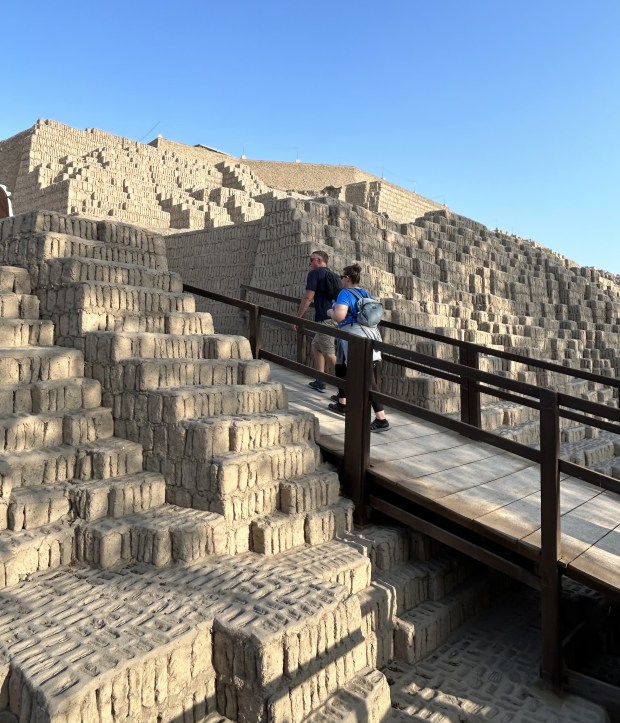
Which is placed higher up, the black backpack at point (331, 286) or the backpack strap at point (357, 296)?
the black backpack at point (331, 286)

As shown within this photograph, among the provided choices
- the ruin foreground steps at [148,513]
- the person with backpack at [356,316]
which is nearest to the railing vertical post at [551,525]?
the ruin foreground steps at [148,513]

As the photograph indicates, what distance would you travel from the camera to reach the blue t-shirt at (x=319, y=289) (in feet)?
21.2

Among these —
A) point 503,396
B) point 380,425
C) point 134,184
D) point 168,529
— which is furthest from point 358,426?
point 134,184

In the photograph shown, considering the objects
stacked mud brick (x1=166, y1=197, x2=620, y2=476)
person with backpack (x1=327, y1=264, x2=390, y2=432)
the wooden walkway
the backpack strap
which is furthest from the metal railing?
stacked mud brick (x1=166, y1=197, x2=620, y2=476)

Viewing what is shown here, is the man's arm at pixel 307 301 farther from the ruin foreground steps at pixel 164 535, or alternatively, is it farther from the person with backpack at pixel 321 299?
the ruin foreground steps at pixel 164 535

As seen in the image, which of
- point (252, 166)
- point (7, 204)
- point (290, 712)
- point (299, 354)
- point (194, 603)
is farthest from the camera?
point (252, 166)

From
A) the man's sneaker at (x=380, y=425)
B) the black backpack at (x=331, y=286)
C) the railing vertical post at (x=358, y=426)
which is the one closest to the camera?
the railing vertical post at (x=358, y=426)

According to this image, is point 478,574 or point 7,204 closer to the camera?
point 478,574

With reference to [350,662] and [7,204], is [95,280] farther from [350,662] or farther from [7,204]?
[350,662]

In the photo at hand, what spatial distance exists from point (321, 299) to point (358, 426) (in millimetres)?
2497

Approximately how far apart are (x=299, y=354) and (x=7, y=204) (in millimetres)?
3970

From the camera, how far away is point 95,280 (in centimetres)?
489

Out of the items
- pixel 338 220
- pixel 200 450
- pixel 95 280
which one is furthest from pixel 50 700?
pixel 338 220

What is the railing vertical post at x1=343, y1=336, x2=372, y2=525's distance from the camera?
437cm
